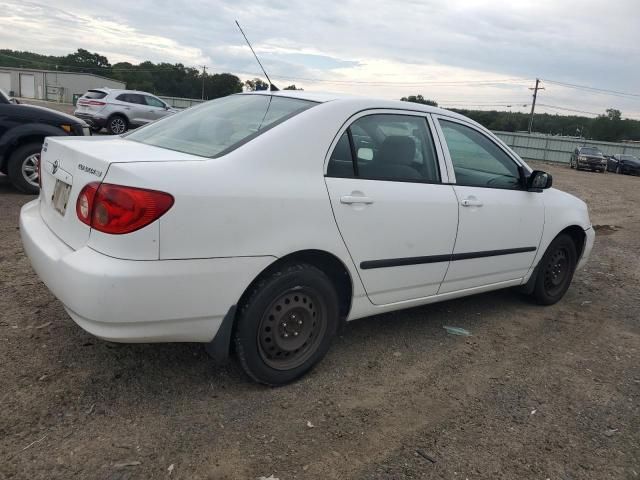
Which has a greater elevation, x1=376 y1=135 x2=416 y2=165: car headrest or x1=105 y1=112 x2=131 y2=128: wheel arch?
x1=376 y1=135 x2=416 y2=165: car headrest

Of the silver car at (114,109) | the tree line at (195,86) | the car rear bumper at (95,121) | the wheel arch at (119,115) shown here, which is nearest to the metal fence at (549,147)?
the tree line at (195,86)

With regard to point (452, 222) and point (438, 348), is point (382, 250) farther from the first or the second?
point (438, 348)

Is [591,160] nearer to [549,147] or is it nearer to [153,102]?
[549,147]

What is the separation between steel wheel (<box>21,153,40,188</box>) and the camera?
7270 millimetres

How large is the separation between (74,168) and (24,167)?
17.6 feet

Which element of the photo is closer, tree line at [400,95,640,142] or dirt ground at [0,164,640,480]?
dirt ground at [0,164,640,480]

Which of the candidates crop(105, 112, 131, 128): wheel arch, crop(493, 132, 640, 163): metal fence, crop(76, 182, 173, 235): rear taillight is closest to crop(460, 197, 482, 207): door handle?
crop(76, 182, 173, 235): rear taillight

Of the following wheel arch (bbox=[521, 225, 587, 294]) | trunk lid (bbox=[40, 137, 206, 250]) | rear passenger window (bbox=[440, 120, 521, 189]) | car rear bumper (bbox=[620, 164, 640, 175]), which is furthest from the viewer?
car rear bumper (bbox=[620, 164, 640, 175])

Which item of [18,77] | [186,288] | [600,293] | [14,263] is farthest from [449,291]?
[18,77]

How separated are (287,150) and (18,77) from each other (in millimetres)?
75497

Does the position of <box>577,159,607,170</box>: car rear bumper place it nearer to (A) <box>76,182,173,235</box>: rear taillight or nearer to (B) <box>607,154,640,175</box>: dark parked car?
(B) <box>607,154,640,175</box>: dark parked car

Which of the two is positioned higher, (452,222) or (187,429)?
(452,222)

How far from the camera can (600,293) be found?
556cm

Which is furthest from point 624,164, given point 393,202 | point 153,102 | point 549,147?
point 393,202
